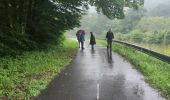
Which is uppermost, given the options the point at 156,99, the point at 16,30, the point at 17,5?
the point at 17,5

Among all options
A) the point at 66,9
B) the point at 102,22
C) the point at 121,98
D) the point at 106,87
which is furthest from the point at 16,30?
the point at 102,22

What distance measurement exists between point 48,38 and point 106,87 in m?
13.0

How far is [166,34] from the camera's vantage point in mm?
45656

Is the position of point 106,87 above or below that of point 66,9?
below

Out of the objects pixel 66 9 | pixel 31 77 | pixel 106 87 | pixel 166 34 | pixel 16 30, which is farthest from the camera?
pixel 166 34

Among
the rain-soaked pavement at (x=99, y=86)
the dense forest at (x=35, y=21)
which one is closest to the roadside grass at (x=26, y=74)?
the rain-soaked pavement at (x=99, y=86)

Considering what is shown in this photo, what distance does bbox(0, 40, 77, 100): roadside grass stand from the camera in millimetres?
11039

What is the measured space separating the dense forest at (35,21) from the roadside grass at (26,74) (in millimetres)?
1068

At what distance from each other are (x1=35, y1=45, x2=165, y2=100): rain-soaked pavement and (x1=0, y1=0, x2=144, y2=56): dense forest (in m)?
4.02

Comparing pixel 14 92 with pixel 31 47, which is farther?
pixel 31 47

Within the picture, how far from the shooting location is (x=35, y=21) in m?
24.2

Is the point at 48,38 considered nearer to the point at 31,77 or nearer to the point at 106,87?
the point at 31,77

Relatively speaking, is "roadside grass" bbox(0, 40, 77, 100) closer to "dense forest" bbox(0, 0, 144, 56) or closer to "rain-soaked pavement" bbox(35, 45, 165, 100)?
"rain-soaked pavement" bbox(35, 45, 165, 100)

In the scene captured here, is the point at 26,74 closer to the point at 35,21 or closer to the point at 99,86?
the point at 99,86
